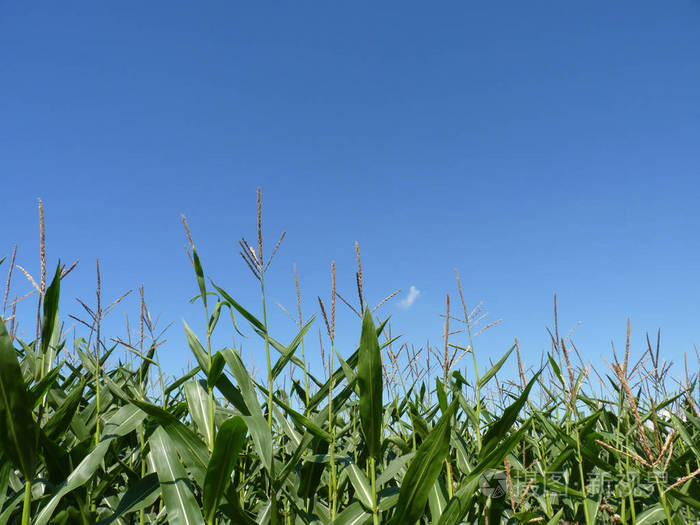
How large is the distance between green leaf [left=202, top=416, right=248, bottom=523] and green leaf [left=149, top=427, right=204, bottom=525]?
0.09 meters

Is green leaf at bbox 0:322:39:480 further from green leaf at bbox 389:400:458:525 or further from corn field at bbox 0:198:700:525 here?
green leaf at bbox 389:400:458:525

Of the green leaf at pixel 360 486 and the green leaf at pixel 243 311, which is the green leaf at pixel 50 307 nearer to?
the green leaf at pixel 243 311

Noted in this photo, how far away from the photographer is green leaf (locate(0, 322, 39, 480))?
3.57 ft

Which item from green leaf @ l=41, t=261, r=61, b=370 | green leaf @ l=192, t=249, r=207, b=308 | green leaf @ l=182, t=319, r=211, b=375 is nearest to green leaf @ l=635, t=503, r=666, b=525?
green leaf @ l=182, t=319, r=211, b=375

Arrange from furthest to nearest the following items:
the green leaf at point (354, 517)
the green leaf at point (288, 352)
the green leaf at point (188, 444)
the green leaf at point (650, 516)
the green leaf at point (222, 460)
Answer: the green leaf at point (650, 516)
the green leaf at point (288, 352)
the green leaf at point (354, 517)
the green leaf at point (188, 444)
the green leaf at point (222, 460)

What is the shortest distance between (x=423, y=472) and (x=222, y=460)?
1.83 ft

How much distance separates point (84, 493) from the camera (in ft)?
5.26

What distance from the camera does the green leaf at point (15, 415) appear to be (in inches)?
42.9

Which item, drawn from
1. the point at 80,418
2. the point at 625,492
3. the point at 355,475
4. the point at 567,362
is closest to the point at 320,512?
the point at 355,475

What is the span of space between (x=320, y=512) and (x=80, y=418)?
1.03 m

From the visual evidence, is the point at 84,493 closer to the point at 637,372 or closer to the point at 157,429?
the point at 157,429

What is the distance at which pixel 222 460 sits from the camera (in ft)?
3.69

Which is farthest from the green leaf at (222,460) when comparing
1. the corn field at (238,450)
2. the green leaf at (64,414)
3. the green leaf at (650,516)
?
the green leaf at (650,516)

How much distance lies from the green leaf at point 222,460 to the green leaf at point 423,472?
18.6 inches
